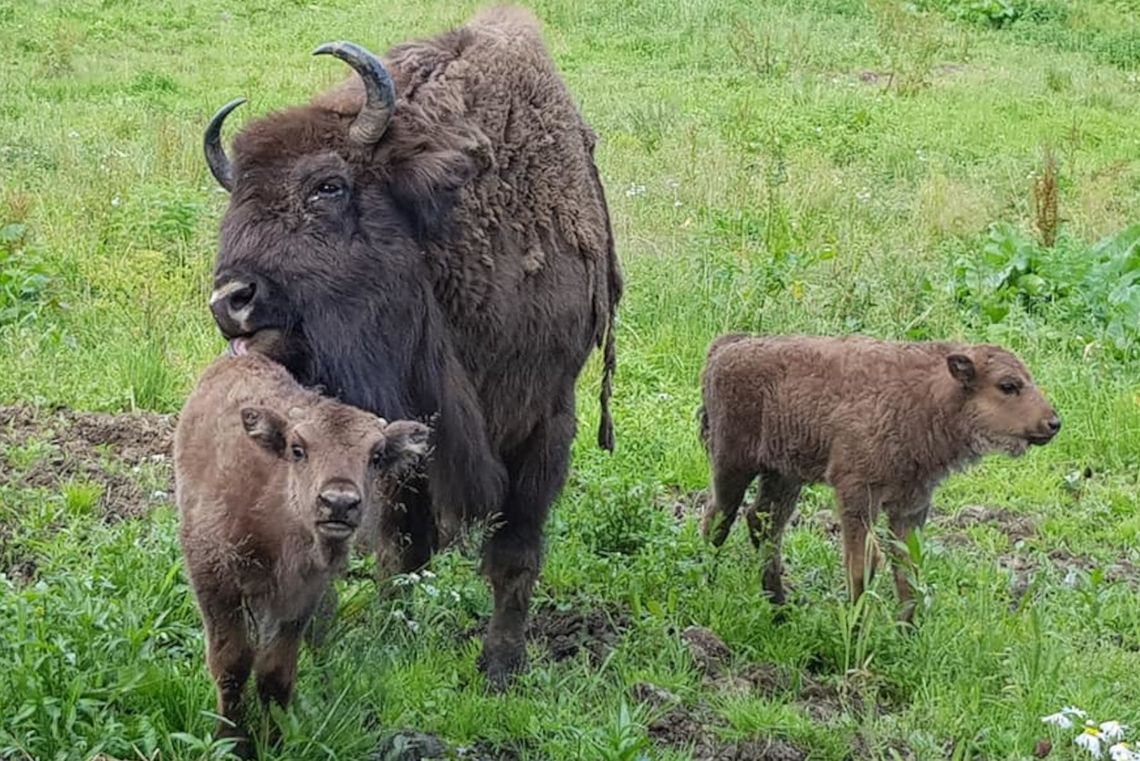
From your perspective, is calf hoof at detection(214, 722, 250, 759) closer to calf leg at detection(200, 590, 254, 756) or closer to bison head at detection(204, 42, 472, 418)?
calf leg at detection(200, 590, 254, 756)

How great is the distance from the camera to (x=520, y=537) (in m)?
5.91

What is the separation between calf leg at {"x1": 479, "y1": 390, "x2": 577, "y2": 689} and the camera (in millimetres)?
5746

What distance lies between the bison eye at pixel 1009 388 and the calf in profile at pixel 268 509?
2849 mm

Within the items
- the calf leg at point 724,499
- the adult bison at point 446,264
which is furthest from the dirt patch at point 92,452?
the calf leg at point 724,499

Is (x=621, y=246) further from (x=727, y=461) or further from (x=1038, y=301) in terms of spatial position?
(x=727, y=461)

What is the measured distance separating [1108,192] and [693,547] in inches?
356

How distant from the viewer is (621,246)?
1097cm

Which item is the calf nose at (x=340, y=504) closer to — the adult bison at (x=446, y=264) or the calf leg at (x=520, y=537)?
the adult bison at (x=446, y=264)

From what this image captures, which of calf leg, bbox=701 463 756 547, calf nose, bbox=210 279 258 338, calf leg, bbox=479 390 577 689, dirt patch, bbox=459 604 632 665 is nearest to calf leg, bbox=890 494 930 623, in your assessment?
calf leg, bbox=701 463 756 547

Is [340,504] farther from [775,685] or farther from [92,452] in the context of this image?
[92,452]

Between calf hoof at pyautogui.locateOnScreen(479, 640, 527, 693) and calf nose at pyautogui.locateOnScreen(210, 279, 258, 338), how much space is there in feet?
5.29

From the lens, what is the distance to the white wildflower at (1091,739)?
4461 mm

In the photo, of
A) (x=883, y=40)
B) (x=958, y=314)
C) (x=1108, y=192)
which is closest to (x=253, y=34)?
(x=883, y=40)

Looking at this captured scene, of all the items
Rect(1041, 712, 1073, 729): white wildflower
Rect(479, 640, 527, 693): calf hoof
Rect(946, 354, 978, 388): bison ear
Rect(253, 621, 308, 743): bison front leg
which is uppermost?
Rect(253, 621, 308, 743): bison front leg
